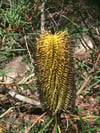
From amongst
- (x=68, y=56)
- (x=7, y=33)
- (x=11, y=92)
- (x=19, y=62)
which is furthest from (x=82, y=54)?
(x=68, y=56)

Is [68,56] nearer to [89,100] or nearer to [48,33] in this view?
[48,33]

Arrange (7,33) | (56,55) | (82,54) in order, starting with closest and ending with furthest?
(56,55), (7,33), (82,54)

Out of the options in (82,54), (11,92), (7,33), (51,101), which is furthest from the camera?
(82,54)

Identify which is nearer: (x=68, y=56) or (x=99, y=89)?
(x=68, y=56)

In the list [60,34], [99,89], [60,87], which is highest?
[60,34]

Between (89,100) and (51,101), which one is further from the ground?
(51,101)

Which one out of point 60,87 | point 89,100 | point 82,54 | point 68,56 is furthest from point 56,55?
point 82,54
